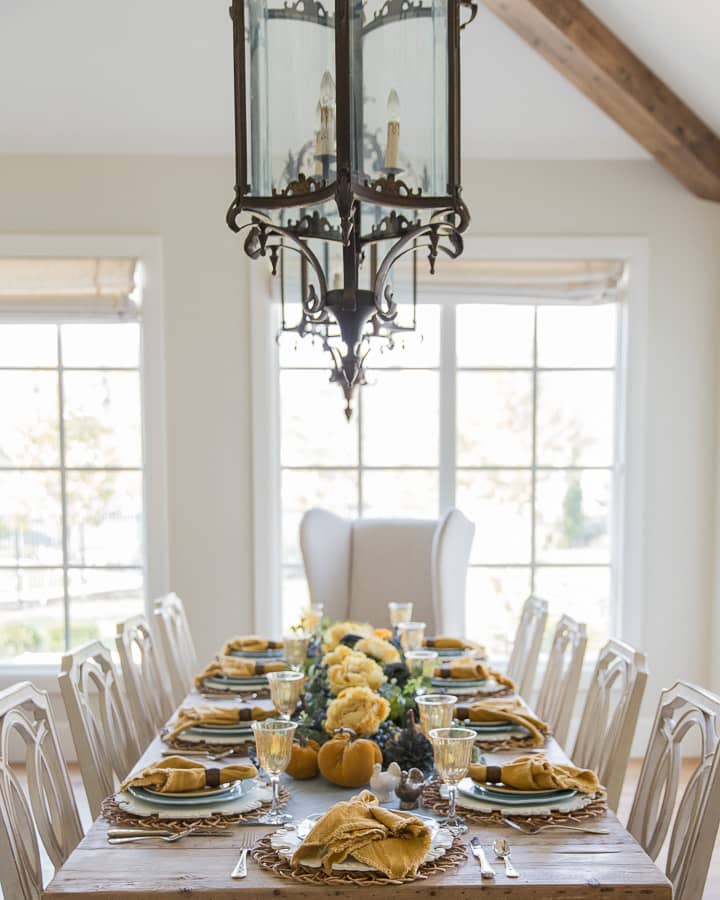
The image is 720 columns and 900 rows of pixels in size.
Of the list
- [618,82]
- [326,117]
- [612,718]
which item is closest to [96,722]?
[612,718]

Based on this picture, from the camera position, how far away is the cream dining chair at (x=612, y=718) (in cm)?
211

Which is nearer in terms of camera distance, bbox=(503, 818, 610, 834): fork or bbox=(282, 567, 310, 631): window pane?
bbox=(503, 818, 610, 834): fork

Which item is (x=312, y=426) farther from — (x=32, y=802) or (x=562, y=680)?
(x=32, y=802)

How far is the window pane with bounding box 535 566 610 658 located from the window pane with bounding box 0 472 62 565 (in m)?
2.21

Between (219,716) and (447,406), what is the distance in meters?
2.25

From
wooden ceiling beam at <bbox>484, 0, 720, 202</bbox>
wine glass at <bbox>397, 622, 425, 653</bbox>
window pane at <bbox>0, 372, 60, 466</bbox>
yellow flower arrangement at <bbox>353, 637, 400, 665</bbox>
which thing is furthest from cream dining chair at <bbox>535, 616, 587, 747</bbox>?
window pane at <bbox>0, 372, 60, 466</bbox>

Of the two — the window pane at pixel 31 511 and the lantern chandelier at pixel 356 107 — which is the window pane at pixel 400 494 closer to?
the window pane at pixel 31 511

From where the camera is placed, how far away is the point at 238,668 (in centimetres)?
277

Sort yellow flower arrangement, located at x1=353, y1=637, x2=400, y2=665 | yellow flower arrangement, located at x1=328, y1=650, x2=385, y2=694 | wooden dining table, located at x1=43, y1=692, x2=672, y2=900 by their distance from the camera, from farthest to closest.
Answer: yellow flower arrangement, located at x1=353, y1=637, x2=400, y2=665 < yellow flower arrangement, located at x1=328, y1=650, x2=385, y2=694 < wooden dining table, located at x1=43, y1=692, x2=672, y2=900

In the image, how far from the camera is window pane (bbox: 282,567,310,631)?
4223 mm

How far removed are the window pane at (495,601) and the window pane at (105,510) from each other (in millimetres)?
1533

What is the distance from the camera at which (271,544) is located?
412 centimetres

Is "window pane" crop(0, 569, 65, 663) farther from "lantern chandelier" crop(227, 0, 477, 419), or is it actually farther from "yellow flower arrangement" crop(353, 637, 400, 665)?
"lantern chandelier" crop(227, 0, 477, 419)

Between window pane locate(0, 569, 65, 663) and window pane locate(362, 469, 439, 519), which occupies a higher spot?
window pane locate(362, 469, 439, 519)
